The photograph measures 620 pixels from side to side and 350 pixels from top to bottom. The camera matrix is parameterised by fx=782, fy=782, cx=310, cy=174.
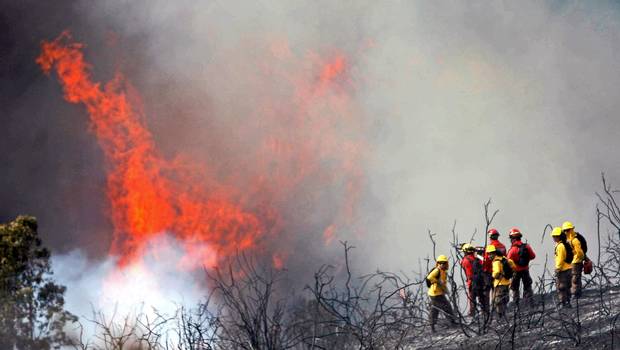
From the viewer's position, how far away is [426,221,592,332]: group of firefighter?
49.6ft

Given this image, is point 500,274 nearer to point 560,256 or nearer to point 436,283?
point 560,256

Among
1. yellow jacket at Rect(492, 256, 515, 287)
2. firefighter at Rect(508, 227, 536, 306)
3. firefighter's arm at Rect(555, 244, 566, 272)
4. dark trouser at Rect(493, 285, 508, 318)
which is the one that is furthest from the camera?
firefighter at Rect(508, 227, 536, 306)

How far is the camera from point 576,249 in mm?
15438

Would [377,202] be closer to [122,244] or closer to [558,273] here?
[122,244]

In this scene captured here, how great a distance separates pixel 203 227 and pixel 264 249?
3876 mm

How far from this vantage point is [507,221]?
5053 cm

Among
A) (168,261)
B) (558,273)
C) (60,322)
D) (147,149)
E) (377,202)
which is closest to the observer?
(558,273)

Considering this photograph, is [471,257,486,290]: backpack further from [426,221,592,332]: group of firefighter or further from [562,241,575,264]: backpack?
[562,241,575,264]: backpack

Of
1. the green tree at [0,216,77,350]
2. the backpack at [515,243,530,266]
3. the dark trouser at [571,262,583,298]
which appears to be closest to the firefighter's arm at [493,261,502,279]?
the backpack at [515,243,530,266]

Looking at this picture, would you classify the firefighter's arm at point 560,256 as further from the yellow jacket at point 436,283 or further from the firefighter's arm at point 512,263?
the yellow jacket at point 436,283

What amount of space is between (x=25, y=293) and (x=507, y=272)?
1940 cm

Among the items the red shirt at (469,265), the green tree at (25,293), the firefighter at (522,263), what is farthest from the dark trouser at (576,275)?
the green tree at (25,293)

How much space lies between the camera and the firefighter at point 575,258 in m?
15.2

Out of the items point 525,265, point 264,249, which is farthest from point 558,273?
point 264,249
